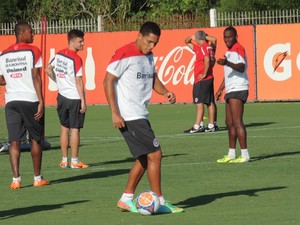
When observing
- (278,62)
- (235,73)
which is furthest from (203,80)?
(278,62)

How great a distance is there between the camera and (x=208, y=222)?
1170 centimetres

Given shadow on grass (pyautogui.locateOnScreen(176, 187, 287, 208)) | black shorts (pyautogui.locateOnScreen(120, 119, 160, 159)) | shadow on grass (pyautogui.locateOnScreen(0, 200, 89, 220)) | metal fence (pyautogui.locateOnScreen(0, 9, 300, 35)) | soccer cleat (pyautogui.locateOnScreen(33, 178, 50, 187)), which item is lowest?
shadow on grass (pyautogui.locateOnScreen(0, 200, 89, 220))

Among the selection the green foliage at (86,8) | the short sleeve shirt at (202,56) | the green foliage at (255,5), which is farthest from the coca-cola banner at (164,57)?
the green foliage at (86,8)

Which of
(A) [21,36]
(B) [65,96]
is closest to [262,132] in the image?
(B) [65,96]

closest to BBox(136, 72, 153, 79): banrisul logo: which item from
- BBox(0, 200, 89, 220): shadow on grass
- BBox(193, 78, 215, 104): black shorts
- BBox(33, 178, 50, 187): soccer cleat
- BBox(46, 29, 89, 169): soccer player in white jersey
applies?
BBox(0, 200, 89, 220): shadow on grass

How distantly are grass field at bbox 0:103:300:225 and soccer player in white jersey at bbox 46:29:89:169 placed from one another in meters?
0.43

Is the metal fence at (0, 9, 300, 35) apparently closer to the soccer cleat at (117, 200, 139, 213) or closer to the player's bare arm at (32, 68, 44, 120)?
the player's bare arm at (32, 68, 44, 120)

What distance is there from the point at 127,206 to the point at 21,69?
323cm

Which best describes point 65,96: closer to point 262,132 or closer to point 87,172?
point 87,172

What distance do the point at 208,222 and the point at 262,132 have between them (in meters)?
12.0

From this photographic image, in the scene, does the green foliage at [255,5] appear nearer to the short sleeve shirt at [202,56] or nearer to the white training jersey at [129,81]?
the short sleeve shirt at [202,56]

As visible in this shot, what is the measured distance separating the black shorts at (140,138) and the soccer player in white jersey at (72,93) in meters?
4.84

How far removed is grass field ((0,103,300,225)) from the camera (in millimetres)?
12281

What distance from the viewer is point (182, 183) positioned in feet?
49.8
